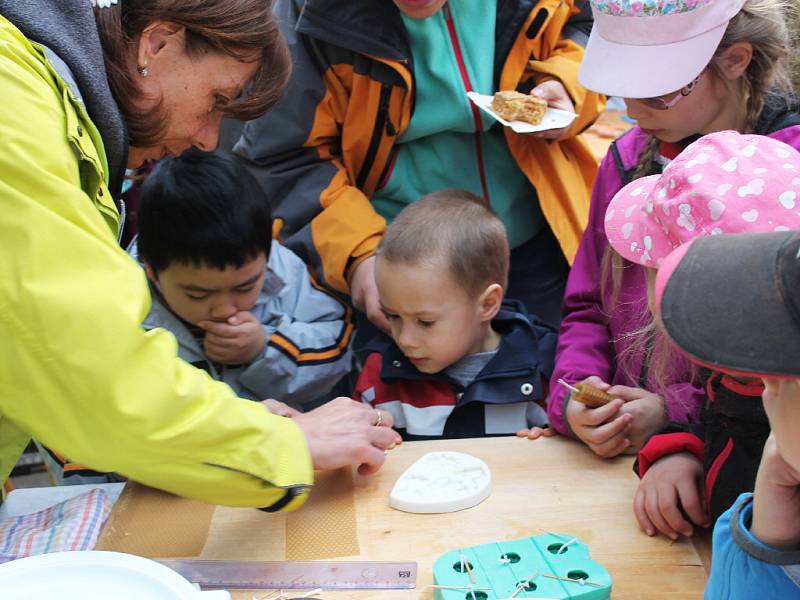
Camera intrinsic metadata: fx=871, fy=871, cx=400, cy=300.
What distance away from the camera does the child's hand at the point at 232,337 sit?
2236 mm

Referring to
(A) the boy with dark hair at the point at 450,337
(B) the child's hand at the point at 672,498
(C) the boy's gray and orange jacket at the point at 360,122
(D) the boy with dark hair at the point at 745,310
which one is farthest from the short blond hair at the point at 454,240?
(D) the boy with dark hair at the point at 745,310

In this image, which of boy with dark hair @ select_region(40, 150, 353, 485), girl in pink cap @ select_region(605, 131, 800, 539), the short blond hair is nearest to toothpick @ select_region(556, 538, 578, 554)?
girl in pink cap @ select_region(605, 131, 800, 539)

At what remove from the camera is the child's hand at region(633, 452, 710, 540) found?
4.50ft

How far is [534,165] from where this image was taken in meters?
2.36

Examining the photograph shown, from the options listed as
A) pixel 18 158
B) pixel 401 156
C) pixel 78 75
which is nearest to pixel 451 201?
pixel 401 156

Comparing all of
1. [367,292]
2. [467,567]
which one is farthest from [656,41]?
[467,567]

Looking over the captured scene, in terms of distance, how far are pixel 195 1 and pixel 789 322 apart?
3.58 ft

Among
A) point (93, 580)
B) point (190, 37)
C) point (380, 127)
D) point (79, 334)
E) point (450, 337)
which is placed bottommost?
point (450, 337)

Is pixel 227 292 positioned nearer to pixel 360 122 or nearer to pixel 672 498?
pixel 360 122

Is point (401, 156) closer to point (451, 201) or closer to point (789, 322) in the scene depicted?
point (451, 201)

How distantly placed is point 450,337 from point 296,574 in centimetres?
76

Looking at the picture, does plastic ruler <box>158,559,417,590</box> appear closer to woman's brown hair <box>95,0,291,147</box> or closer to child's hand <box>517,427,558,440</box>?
child's hand <box>517,427,558,440</box>

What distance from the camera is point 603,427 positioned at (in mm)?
1617

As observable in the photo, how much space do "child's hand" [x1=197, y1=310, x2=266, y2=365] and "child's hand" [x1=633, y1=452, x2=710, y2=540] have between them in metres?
1.14
